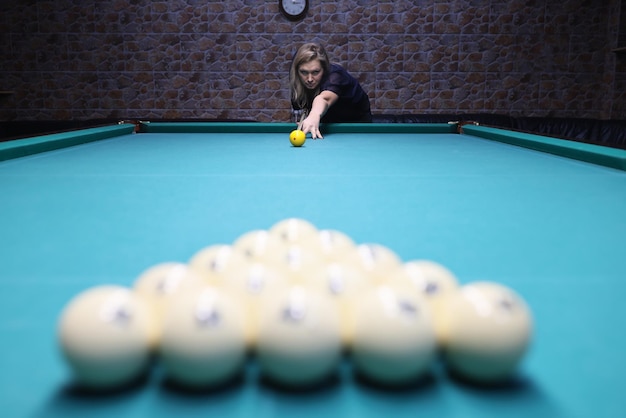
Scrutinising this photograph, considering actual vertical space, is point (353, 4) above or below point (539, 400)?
above

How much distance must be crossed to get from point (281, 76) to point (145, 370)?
6138 millimetres

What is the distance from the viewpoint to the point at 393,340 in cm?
51

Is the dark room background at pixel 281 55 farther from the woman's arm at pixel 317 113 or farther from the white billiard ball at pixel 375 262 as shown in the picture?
the white billiard ball at pixel 375 262

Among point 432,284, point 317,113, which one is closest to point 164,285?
point 432,284

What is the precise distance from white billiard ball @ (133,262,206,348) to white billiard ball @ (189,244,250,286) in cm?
2

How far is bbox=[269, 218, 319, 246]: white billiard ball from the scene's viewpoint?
30.4 inches

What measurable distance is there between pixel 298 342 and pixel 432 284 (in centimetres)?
19

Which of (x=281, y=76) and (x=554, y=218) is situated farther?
(x=281, y=76)

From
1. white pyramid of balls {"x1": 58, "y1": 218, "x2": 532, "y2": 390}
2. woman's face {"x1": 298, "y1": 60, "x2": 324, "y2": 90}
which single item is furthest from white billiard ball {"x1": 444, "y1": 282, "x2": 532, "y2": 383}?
woman's face {"x1": 298, "y1": 60, "x2": 324, "y2": 90}

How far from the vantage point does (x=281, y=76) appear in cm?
641

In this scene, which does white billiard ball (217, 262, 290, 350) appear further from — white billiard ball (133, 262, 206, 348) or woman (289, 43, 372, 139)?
→ woman (289, 43, 372, 139)

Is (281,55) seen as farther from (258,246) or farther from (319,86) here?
A: (258,246)

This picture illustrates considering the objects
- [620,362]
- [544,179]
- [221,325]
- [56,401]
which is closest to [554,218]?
[544,179]

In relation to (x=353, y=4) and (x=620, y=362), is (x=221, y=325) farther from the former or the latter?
(x=353, y=4)
